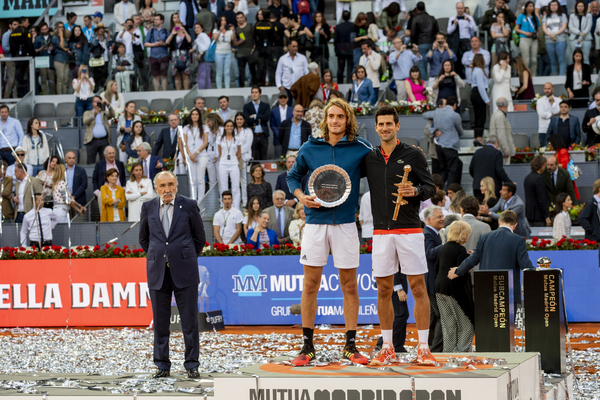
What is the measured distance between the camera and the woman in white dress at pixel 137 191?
1656 centimetres

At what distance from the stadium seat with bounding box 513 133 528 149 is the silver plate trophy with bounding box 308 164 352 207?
1164 centimetres

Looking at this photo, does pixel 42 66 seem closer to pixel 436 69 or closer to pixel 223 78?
pixel 223 78

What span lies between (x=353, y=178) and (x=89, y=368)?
4.57 meters

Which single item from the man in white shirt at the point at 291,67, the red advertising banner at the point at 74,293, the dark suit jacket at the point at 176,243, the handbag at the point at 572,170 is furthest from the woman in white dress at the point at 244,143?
the dark suit jacket at the point at 176,243

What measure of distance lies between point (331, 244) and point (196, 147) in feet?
37.1

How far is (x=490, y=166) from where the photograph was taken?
1558cm

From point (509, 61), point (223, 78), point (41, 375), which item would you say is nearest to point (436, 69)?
point (509, 61)

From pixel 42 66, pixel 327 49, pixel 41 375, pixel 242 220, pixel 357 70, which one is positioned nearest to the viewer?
pixel 41 375

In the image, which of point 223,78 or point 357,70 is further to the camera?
point 223,78

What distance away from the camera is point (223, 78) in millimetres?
21375

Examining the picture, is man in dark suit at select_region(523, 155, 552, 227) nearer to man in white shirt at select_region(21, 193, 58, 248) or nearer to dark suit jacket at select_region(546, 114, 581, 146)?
dark suit jacket at select_region(546, 114, 581, 146)

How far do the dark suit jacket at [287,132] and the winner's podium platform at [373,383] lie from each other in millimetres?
11542

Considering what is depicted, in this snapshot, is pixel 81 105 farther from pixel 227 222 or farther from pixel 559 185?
pixel 559 185

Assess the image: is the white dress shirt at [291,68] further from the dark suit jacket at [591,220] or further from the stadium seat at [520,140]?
the dark suit jacket at [591,220]
